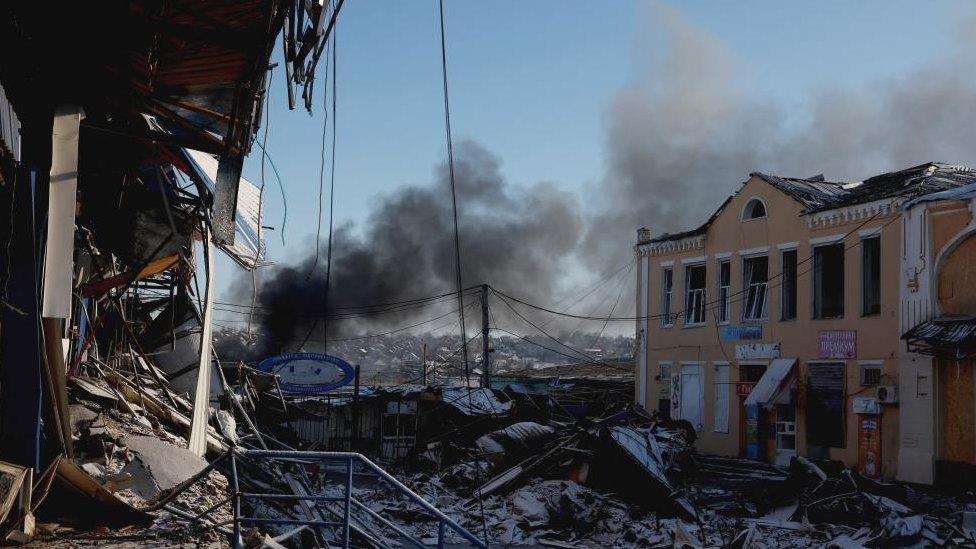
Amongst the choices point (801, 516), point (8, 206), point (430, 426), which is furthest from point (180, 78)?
point (430, 426)

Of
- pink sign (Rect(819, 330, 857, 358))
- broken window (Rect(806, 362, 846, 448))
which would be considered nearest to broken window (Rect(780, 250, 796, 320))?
pink sign (Rect(819, 330, 857, 358))

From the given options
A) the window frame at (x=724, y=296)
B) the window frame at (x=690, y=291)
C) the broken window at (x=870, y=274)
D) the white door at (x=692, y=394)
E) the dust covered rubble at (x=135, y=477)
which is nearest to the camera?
the dust covered rubble at (x=135, y=477)

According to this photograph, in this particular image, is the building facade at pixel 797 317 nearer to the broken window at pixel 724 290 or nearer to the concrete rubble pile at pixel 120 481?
the broken window at pixel 724 290

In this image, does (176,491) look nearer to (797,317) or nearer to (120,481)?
(120,481)

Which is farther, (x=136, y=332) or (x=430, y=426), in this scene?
(x=430, y=426)

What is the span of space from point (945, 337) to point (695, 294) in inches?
432

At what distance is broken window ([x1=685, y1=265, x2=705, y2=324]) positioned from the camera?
31578mm

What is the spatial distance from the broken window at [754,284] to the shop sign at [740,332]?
39 centimetres

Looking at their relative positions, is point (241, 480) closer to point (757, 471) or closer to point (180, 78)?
point (180, 78)

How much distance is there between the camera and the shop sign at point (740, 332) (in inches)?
1144

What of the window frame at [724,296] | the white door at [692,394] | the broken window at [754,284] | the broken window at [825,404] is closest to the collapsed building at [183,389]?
the broken window at [825,404]

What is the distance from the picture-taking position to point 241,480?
10.5 meters

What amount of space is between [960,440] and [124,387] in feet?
63.8

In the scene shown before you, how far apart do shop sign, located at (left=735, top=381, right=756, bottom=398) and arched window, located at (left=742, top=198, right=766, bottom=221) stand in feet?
17.6
